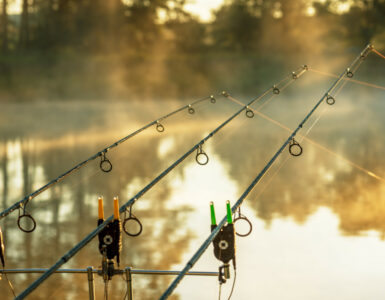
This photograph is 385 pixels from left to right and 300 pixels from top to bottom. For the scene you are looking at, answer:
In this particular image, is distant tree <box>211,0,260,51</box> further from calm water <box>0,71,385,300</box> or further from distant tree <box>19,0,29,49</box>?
distant tree <box>19,0,29,49</box>

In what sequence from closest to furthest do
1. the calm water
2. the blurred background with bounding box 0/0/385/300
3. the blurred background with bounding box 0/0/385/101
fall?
the calm water
the blurred background with bounding box 0/0/385/300
the blurred background with bounding box 0/0/385/101

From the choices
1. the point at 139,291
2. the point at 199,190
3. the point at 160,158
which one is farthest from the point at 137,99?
the point at 139,291

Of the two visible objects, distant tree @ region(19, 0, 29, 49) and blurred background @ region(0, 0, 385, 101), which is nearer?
distant tree @ region(19, 0, 29, 49)

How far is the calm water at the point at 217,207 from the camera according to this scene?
846 cm

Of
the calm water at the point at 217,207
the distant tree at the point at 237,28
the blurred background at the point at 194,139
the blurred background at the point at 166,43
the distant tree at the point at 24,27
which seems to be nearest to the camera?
the calm water at the point at 217,207

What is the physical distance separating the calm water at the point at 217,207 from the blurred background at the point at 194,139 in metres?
0.04

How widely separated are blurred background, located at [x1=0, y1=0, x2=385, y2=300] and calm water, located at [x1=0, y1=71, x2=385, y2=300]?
0.14 ft

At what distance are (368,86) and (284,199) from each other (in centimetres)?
3197

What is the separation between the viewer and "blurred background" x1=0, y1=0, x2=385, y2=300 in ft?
31.2

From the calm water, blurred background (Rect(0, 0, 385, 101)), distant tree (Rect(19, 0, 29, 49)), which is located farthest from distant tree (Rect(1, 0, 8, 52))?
the calm water

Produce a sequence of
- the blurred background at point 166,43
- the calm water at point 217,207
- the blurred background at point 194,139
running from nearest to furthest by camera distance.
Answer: the calm water at point 217,207 < the blurred background at point 194,139 < the blurred background at point 166,43

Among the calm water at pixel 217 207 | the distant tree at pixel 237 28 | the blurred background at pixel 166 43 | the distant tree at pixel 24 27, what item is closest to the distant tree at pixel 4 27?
the blurred background at pixel 166 43

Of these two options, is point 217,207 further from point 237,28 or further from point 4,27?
point 4,27

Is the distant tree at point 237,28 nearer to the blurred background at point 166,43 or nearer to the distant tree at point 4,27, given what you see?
the blurred background at point 166,43
